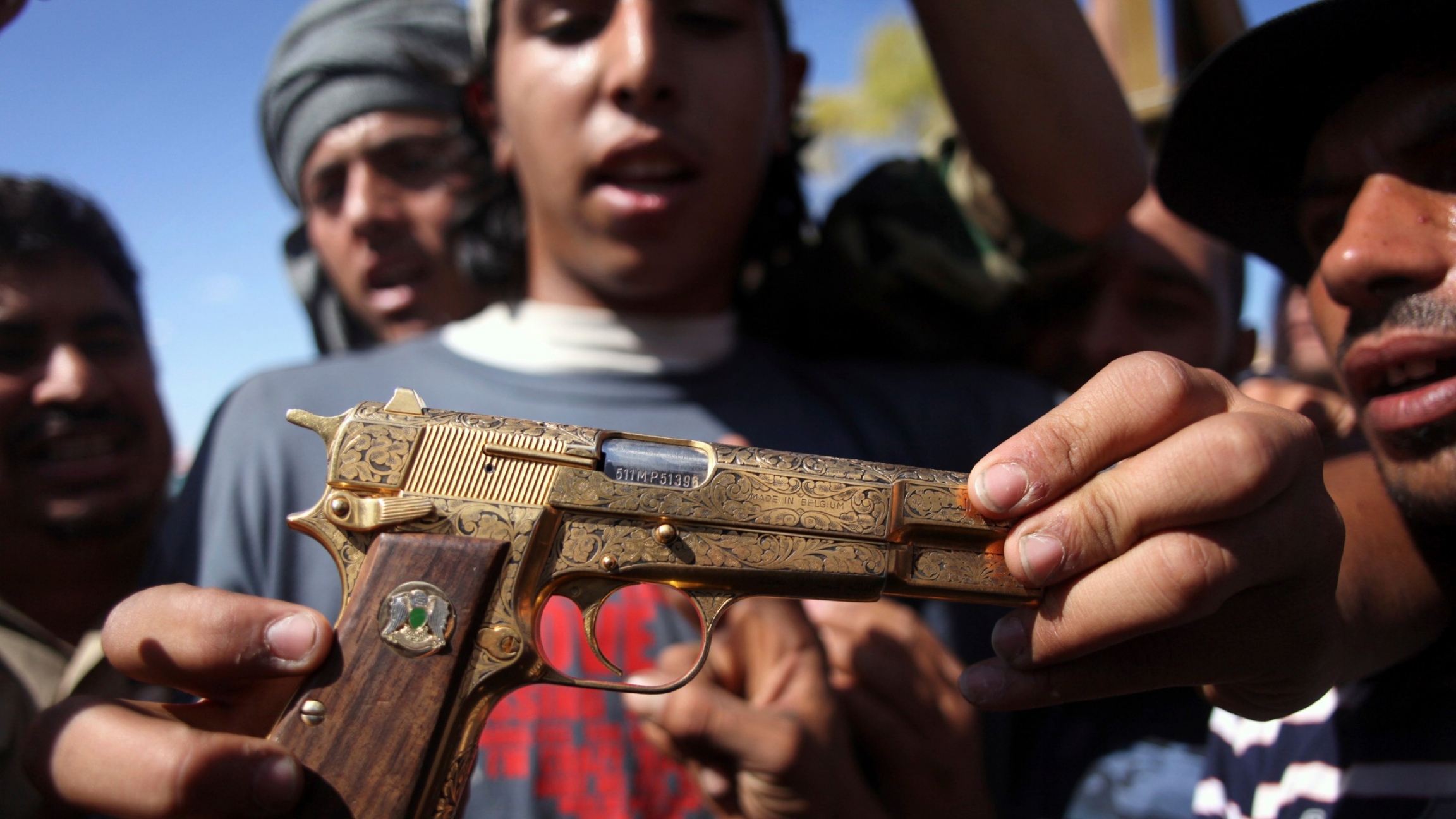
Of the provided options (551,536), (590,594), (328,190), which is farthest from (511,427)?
(328,190)

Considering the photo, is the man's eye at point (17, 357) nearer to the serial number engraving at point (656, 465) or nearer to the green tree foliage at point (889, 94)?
the serial number engraving at point (656, 465)

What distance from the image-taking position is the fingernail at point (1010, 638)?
1.29 metres

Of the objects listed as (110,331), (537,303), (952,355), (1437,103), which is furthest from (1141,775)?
(110,331)

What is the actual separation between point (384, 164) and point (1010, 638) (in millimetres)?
3112

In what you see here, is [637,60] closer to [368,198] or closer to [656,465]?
[656,465]

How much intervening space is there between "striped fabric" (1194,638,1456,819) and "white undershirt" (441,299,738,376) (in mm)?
1719

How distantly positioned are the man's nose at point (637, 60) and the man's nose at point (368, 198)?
1.61 m

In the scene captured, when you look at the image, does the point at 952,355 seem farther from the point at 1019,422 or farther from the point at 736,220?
the point at 736,220

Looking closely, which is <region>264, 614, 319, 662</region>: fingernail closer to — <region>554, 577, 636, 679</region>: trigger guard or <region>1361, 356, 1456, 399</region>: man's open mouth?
<region>554, 577, 636, 679</region>: trigger guard

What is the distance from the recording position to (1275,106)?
6.12 feet

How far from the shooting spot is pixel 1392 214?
1.55 meters

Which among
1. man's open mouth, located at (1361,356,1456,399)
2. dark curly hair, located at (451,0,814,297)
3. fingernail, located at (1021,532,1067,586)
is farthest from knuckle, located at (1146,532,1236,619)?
dark curly hair, located at (451,0,814,297)

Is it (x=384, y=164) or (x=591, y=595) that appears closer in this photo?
(x=591, y=595)

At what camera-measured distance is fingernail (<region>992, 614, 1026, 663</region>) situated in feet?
4.25
